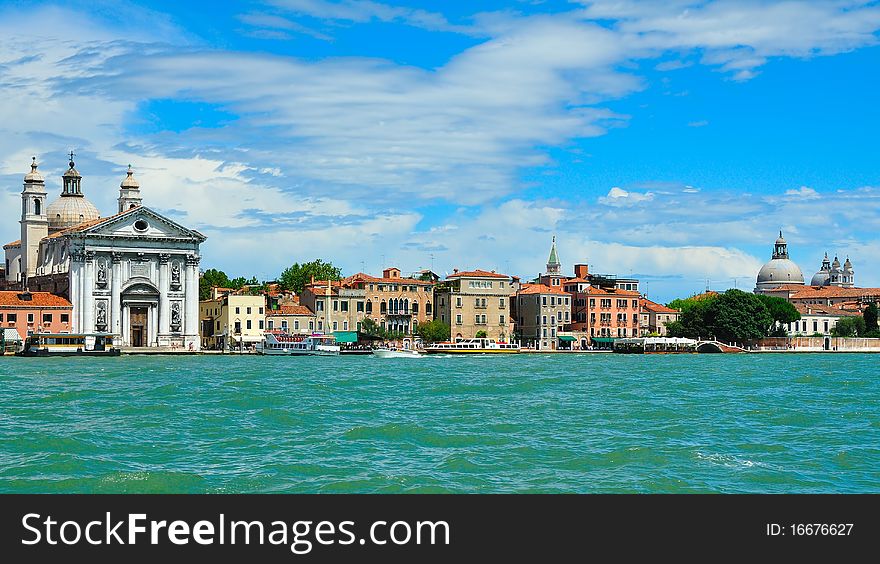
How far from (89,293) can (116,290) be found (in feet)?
5.11

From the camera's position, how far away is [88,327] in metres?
59.2

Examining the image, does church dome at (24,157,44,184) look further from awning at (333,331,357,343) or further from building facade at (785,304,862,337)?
building facade at (785,304,862,337)

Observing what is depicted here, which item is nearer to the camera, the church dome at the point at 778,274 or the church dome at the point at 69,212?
the church dome at the point at 69,212

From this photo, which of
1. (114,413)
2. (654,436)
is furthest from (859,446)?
(114,413)

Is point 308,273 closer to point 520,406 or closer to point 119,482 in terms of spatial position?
point 520,406

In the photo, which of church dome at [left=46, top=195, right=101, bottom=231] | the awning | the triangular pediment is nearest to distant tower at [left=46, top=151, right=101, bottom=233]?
church dome at [left=46, top=195, right=101, bottom=231]

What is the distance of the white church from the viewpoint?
59.9 meters

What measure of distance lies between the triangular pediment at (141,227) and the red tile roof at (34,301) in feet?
12.4

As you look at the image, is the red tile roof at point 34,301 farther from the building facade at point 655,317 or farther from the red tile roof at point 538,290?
the building facade at point 655,317

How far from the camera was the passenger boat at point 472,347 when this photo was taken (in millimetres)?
64875

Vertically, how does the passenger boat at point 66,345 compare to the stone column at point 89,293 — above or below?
below

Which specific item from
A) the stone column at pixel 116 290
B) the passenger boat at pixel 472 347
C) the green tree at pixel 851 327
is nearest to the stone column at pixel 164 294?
the stone column at pixel 116 290
